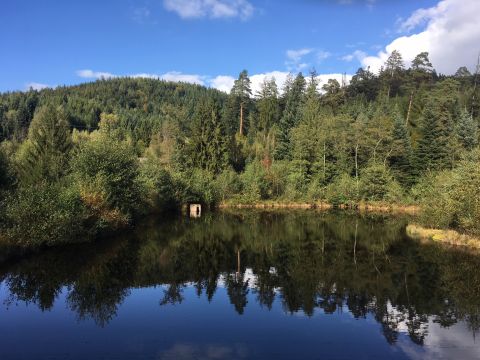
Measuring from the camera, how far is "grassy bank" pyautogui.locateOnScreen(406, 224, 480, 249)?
28094 millimetres

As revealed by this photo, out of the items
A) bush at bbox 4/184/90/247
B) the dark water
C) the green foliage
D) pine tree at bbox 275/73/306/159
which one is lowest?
the dark water

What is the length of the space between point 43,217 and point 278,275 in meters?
14.0

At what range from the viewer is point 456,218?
31375 mm

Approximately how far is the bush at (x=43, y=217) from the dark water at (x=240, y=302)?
1104 millimetres

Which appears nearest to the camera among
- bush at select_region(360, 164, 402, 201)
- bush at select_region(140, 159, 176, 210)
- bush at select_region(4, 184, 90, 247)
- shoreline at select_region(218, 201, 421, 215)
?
bush at select_region(4, 184, 90, 247)

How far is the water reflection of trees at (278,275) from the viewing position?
16.2 metres

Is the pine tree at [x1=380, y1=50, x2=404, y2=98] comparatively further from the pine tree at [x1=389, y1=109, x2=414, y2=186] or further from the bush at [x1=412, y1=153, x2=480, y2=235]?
the bush at [x1=412, y1=153, x2=480, y2=235]

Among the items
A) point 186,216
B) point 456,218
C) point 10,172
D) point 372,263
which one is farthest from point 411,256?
point 10,172

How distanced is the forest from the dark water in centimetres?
358

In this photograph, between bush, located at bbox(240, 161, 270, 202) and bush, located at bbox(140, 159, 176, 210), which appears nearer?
bush, located at bbox(140, 159, 176, 210)

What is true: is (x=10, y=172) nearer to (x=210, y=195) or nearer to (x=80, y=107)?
(x=210, y=195)

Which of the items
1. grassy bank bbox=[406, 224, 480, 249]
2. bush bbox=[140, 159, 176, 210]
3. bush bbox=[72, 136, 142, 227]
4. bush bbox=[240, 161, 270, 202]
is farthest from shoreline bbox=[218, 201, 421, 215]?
bush bbox=[72, 136, 142, 227]

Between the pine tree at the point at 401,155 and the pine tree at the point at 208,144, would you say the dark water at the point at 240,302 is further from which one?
the pine tree at the point at 401,155

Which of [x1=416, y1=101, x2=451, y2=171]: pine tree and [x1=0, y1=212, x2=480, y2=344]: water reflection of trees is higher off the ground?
[x1=416, y1=101, x2=451, y2=171]: pine tree
